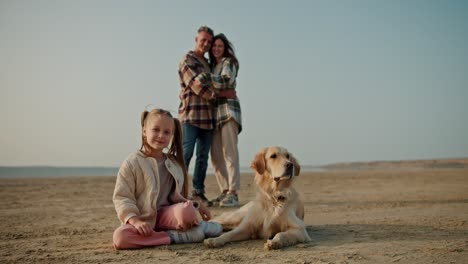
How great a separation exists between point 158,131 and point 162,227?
907 millimetres

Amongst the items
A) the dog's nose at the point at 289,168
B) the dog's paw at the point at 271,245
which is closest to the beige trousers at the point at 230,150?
the dog's nose at the point at 289,168

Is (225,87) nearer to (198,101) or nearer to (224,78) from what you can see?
(224,78)

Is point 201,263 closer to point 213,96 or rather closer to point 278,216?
point 278,216

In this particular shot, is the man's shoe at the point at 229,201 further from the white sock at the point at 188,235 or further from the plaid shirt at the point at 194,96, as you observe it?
the white sock at the point at 188,235

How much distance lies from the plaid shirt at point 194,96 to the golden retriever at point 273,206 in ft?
8.07

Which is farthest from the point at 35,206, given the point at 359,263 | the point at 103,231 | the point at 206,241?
the point at 359,263

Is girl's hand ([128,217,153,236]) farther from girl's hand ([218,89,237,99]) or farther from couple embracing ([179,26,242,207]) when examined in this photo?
girl's hand ([218,89,237,99])

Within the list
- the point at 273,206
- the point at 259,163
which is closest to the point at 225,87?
the point at 259,163

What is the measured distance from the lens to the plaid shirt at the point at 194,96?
21.2 feet

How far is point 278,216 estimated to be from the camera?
3852 millimetres

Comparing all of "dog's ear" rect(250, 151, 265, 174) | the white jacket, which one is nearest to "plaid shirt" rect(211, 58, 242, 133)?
"dog's ear" rect(250, 151, 265, 174)

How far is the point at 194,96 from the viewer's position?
662 cm

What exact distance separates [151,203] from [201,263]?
893 millimetres

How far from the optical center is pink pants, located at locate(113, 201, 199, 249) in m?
3.48
